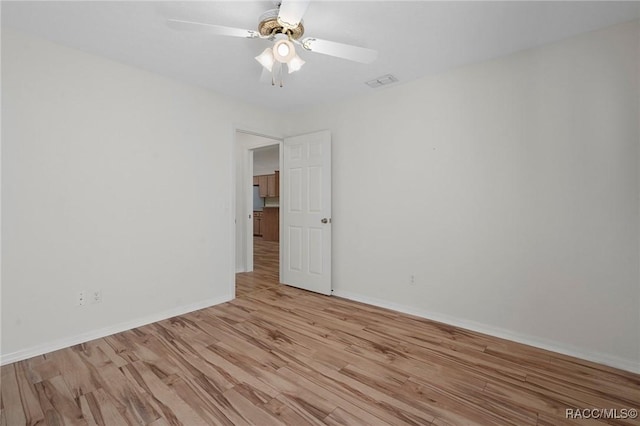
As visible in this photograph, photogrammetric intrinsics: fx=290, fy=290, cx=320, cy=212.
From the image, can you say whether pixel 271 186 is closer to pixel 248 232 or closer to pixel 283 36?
pixel 248 232

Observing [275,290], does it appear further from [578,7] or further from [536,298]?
[578,7]

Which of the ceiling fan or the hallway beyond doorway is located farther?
the hallway beyond doorway

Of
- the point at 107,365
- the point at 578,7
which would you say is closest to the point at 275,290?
the point at 107,365

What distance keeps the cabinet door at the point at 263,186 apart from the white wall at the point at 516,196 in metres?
6.12

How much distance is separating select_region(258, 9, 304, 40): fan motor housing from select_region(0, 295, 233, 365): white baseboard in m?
2.75

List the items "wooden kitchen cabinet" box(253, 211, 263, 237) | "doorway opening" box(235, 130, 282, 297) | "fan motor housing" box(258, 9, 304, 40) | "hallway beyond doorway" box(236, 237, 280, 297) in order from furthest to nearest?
"wooden kitchen cabinet" box(253, 211, 263, 237) → "doorway opening" box(235, 130, 282, 297) → "hallway beyond doorway" box(236, 237, 280, 297) → "fan motor housing" box(258, 9, 304, 40)

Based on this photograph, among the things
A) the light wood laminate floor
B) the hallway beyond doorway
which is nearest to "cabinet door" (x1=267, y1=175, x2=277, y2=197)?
the hallway beyond doorway

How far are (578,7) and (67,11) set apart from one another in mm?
3472

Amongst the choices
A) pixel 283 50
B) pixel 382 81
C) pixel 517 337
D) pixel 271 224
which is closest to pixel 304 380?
pixel 517 337

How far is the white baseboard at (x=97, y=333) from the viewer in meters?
2.16

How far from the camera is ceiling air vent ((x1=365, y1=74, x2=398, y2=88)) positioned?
300 centimetres

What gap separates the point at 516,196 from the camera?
8.26ft

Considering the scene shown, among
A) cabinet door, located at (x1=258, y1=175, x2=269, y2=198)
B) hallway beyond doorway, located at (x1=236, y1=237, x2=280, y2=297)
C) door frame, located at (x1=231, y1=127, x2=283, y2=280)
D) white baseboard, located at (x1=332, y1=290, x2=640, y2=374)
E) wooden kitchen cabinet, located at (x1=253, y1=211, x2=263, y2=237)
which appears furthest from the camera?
wooden kitchen cabinet, located at (x1=253, y1=211, x2=263, y2=237)

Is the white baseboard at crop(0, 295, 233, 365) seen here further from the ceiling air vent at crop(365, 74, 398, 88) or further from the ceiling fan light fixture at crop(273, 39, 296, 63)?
the ceiling air vent at crop(365, 74, 398, 88)
